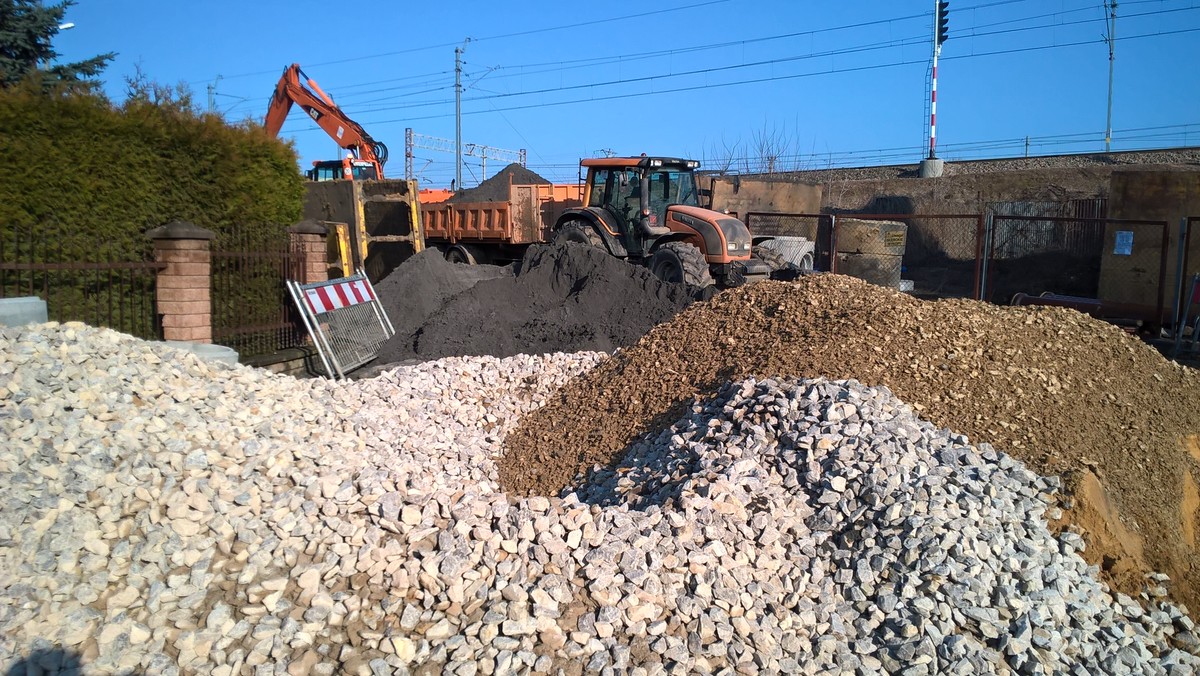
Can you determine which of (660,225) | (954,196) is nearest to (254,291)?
(660,225)

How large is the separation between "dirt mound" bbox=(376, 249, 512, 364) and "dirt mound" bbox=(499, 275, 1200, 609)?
114 inches

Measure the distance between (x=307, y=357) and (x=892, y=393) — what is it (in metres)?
6.38

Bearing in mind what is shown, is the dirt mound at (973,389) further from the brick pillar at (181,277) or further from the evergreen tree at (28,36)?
the evergreen tree at (28,36)

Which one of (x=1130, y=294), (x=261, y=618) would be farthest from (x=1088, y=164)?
(x=261, y=618)

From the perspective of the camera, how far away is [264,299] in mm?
8961

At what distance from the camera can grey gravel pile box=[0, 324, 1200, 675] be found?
141 inches

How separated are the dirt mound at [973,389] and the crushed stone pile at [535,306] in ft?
5.89

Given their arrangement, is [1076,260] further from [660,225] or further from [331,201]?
[331,201]

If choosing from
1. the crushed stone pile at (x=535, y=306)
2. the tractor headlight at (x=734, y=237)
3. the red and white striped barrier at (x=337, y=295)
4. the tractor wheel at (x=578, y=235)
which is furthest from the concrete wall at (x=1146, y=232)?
the red and white striped barrier at (x=337, y=295)

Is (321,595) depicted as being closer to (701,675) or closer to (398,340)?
(701,675)

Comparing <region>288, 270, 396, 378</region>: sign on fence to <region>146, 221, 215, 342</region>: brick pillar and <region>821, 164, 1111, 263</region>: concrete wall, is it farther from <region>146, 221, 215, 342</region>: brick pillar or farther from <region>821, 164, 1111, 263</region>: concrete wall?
<region>821, 164, 1111, 263</region>: concrete wall

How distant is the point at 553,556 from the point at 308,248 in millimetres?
6850

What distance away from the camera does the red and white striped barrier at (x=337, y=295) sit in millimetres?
8402

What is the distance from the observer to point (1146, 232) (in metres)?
14.6
